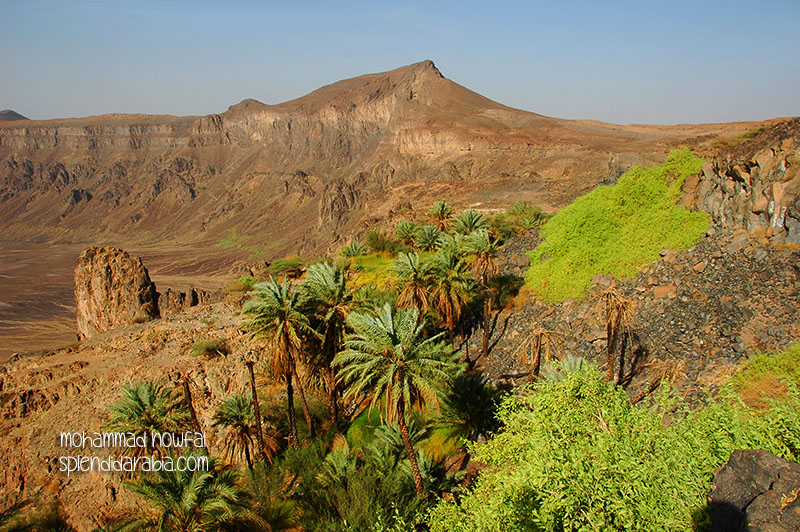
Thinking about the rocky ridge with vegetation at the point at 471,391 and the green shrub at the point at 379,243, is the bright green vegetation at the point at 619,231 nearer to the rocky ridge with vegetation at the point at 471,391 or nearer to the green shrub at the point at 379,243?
the rocky ridge with vegetation at the point at 471,391

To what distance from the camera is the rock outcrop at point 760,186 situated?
14117 millimetres

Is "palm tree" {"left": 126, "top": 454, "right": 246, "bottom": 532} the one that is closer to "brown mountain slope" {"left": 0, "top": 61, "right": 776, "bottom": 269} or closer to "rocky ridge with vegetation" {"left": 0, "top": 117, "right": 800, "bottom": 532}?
"rocky ridge with vegetation" {"left": 0, "top": 117, "right": 800, "bottom": 532}

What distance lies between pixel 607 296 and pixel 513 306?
7.84 meters

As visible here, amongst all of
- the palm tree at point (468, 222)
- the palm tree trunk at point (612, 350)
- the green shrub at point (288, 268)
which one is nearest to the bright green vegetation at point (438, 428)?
the palm tree trunk at point (612, 350)

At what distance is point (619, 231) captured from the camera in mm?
20625

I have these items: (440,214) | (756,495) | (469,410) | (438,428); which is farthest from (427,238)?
(756,495)

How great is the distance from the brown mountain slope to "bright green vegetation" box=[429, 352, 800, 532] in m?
35.9

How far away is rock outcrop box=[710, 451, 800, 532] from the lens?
5430mm

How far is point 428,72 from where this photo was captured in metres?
127

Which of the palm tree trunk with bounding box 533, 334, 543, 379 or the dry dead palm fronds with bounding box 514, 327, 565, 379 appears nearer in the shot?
the palm tree trunk with bounding box 533, 334, 543, 379

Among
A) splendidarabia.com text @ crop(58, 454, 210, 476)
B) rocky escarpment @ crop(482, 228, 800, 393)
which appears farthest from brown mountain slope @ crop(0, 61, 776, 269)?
splendidarabia.com text @ crop(58, 454, 210, 476)

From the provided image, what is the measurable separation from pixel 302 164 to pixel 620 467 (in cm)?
15095

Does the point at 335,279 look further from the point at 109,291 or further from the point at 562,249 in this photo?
the point at 109,291

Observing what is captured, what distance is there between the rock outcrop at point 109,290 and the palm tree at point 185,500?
3311 cm
